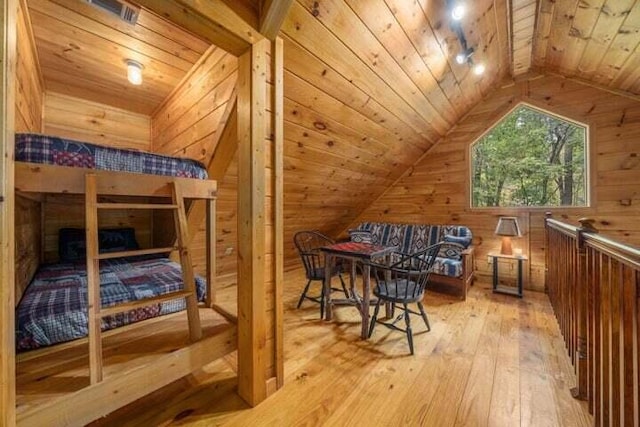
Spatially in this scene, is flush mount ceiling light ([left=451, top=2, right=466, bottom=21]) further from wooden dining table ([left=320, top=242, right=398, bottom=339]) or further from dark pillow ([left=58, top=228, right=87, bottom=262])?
dark pillow ([left=58, top=228, right=87, bottom=262])

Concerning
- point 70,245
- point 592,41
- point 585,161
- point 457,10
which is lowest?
point 70,245

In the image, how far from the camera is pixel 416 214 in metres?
4.40

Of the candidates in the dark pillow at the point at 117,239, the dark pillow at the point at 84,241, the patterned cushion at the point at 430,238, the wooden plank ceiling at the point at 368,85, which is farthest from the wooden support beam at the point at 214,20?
the patterned cushion at the point at 430,238

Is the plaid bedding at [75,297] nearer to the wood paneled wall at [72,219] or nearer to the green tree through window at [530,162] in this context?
the wood paneled wall at [72,219]

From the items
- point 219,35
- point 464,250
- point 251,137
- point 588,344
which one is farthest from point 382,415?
point 464,250

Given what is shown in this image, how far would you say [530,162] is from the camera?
11.8 ft

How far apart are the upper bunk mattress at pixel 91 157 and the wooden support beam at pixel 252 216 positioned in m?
0.61

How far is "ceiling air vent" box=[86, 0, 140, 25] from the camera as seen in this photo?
157 cm

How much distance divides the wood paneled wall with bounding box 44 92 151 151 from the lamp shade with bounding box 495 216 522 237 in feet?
14.2

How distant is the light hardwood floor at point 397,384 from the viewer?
140cm

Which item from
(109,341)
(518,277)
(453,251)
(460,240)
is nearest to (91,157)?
(109,341)

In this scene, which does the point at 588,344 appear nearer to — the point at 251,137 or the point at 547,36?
the point at 251,137

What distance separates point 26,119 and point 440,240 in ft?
14.6

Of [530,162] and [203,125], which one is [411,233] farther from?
[203,125]
